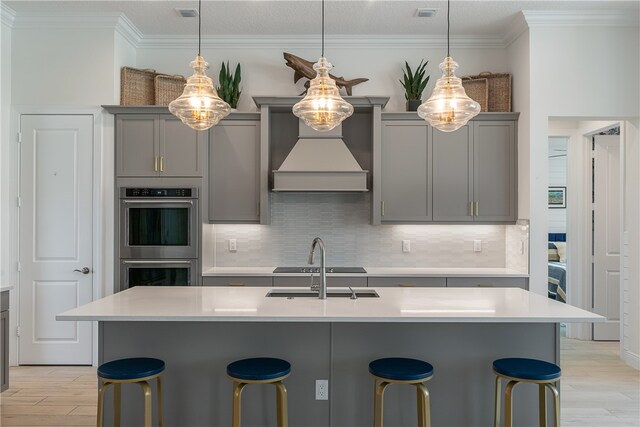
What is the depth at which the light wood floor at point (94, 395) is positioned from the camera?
337cm

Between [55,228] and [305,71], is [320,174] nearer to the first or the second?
[305,71]

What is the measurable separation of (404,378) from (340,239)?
9.04 feet

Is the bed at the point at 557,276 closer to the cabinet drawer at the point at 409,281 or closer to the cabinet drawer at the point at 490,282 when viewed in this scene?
the cabinet drawer at the point at 490,282

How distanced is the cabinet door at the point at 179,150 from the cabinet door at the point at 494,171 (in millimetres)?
2666

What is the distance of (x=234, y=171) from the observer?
4.77m

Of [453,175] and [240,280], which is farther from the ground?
[453,175]

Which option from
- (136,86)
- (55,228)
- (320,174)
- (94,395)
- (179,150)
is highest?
(136,86)

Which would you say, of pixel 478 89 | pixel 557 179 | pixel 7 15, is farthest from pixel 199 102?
pixel 557 179

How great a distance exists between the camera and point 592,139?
5.61m

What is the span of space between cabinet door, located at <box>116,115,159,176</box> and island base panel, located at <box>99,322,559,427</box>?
216 centimetres

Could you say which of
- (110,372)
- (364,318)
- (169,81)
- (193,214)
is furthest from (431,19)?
(110,372)

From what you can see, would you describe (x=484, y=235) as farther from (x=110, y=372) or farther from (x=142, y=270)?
(x=110, y=372)

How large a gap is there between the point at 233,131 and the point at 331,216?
4.32 ft

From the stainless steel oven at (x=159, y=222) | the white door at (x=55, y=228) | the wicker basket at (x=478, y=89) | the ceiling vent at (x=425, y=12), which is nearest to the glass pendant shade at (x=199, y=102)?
the stainless steel oven at (x=159, y=222)
